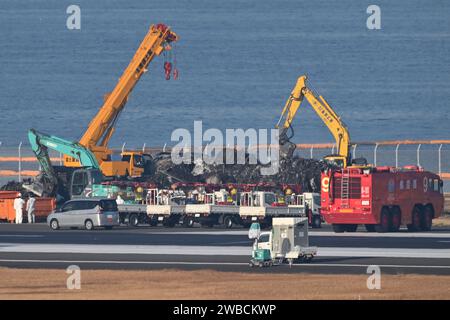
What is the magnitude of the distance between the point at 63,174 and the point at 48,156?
1.48m

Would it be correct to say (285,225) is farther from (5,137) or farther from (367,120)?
(367,120)

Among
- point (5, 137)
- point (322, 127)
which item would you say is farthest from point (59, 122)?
point (322, 127)

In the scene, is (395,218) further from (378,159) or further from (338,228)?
(378,159)

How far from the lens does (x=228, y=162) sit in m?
94.3

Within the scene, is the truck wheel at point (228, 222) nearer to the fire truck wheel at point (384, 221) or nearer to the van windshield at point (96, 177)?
the fire truck wheel at point (384, 221)

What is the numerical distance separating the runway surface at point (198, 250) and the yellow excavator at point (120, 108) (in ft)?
69.4

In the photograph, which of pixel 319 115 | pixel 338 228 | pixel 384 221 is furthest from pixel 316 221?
pixel 319 115

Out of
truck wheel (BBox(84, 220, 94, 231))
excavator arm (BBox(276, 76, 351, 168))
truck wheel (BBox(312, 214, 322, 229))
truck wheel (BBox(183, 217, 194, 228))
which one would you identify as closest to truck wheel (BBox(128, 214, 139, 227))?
truck wheel (BBox(183, 217, 194, 228))

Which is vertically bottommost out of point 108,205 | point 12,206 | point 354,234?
point 354,234

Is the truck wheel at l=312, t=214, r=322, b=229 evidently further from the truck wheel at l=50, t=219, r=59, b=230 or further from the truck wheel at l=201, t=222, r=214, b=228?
the truck wheel at l=50, t=219, r=59, b=230

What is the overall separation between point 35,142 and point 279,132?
56.9 ft

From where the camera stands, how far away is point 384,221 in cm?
6731

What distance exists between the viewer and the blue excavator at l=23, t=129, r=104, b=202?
85562 millimetres

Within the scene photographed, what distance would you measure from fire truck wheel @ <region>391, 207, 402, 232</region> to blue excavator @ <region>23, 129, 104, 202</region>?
70.9 feet
